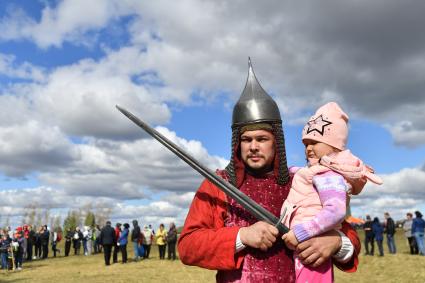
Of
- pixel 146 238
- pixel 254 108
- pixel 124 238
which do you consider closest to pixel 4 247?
pixel 124 238

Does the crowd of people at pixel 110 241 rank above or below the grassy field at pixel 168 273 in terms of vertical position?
above

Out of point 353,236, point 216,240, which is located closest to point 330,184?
point 353,236

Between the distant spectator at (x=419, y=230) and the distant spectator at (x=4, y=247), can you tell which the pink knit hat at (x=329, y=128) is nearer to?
the distant spectator at (x=419, y=230)

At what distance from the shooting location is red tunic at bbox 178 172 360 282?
2.83m

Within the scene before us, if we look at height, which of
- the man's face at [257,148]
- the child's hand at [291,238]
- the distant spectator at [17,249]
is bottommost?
the distant spectator at [17,249]

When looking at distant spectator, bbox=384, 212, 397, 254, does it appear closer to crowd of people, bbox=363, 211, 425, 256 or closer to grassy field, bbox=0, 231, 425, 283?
crowd of people, bbox=363, 211, 425, 256

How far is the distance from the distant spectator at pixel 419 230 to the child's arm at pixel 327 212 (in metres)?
17.3

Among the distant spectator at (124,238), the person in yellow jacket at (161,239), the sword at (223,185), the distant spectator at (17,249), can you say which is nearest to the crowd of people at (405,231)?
the person in yellow jacket at (161,239)

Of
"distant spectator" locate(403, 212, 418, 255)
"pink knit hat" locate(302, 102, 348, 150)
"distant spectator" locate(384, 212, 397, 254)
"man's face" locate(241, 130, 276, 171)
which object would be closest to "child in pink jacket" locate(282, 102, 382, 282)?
"pink knit hat" locate(302, 102, 348, 150)

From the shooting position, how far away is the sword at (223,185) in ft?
9.02

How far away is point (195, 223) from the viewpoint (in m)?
2.97

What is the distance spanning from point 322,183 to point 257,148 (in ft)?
1.64

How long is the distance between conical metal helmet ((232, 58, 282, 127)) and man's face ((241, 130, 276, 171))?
0.30 feet

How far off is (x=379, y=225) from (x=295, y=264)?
18.2 metres
